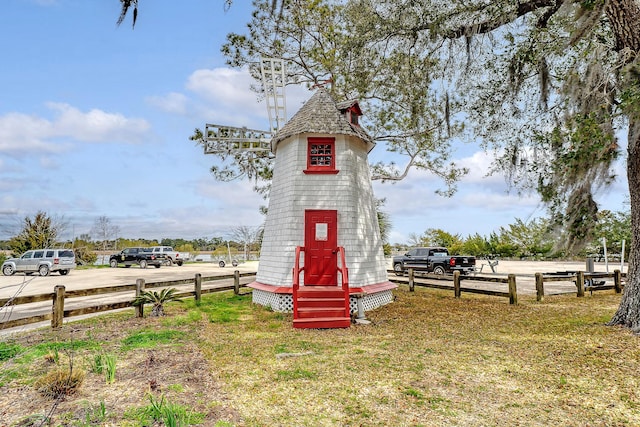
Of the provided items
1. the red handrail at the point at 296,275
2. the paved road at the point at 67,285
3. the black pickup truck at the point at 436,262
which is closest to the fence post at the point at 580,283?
the black pickup truck at the point at 436,262

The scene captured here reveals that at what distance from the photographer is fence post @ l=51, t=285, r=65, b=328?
779 cm

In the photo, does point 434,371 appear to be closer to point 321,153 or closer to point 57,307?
point 321,153

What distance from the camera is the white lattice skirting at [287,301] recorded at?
34.2 ft

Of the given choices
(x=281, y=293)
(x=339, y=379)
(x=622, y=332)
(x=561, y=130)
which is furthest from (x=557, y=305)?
(x=339, y=379)

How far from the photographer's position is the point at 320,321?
8.68 meters

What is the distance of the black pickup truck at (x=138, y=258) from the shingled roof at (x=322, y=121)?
22.5m

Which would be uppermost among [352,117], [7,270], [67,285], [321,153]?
[352,117]

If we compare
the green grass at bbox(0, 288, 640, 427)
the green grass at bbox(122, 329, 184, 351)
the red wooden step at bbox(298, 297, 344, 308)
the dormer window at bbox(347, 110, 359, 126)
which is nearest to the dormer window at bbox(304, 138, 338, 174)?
the dormer window at bbox(347, 110, 359, 126)

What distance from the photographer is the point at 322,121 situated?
11195 millimetres

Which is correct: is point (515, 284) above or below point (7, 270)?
above

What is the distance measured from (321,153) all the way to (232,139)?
4.53 m

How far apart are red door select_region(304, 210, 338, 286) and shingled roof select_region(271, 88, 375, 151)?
8.53ft

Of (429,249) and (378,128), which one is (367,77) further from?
(429,249)

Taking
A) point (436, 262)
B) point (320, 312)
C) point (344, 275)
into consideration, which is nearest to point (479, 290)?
point (344, 275)
